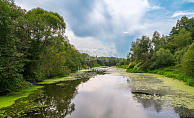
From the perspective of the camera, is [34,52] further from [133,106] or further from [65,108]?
[133,106]

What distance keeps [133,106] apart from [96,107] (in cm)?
264

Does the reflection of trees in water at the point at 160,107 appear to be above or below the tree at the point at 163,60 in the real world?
below

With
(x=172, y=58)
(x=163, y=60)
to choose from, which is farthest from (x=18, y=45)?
(x=172, y=58)

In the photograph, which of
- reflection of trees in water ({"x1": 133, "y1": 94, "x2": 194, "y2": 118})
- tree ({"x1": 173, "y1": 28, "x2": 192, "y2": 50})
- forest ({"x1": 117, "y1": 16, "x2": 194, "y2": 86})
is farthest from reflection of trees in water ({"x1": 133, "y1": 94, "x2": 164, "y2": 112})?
tree ({"x1": 173, "y1": 28, "x2": 192, "y2": 50})

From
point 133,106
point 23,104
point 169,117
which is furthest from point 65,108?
point 169,117

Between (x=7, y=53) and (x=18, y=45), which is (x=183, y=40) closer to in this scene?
(x=18, y=45)

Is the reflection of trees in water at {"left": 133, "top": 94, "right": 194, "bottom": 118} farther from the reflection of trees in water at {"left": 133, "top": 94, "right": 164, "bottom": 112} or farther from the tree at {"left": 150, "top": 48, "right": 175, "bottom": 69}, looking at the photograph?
the tree at {"left": 150, "top": 48, "right": 175, "bottom": 69}

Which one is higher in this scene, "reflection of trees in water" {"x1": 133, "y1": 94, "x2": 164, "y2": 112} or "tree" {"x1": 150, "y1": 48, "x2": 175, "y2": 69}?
"tree" {"x1": 150, "y1": 48, "x2": 175, "y2": 69}

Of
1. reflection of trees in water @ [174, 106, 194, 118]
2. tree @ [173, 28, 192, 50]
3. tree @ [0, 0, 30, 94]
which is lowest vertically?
reflection of trees in water @ [174, 106, 194, 118]

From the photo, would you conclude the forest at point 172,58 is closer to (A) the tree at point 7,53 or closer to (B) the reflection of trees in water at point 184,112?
(B) the reflection of trees in water at point 184,112

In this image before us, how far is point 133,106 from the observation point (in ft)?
28.3

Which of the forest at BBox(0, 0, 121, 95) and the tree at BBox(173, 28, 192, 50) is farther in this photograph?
the tree at BBox(173, 28, 192, 50)

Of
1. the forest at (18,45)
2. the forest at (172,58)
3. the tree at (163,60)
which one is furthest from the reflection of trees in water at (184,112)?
the tree at (163,60)

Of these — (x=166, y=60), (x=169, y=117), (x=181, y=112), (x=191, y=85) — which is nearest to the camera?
(x=169, y=117)
